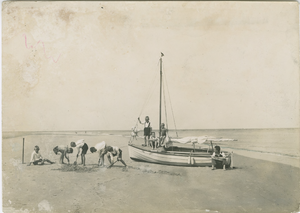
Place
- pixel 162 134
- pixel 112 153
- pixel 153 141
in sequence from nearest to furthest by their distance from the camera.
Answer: pixel 112 153, pixel 162 134, pixel 153 141

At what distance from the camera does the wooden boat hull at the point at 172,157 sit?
512 centimetres

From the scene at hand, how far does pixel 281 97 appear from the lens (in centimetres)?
507

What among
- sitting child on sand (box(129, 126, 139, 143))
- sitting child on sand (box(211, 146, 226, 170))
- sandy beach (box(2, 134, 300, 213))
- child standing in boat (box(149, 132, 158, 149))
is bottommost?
sandy beach (box(2, 134, 300, 213))

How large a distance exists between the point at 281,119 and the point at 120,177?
A: 3.52 m

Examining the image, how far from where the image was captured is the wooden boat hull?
5117mm

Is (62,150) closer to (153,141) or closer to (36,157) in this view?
(36,157)

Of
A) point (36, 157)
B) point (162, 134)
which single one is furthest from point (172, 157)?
point (36, 157)

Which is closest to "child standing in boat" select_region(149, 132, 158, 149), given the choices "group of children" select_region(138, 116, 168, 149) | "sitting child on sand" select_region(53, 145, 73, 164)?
"group of children" select_region(138, 116, 168, 149)

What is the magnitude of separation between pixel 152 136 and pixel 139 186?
1.13 m

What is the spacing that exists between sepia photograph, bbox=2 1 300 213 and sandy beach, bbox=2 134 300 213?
0.03 meters

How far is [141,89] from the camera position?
5199 millimetres

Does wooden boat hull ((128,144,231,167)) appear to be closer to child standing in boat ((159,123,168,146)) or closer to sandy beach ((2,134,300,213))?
sandy beach ((2,134,300,213))

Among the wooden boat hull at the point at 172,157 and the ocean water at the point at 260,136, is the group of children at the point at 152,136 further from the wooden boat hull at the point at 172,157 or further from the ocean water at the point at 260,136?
the wooden boat hull at the point at 172,157

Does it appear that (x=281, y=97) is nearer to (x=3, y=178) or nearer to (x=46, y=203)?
(x=46, y=203)
